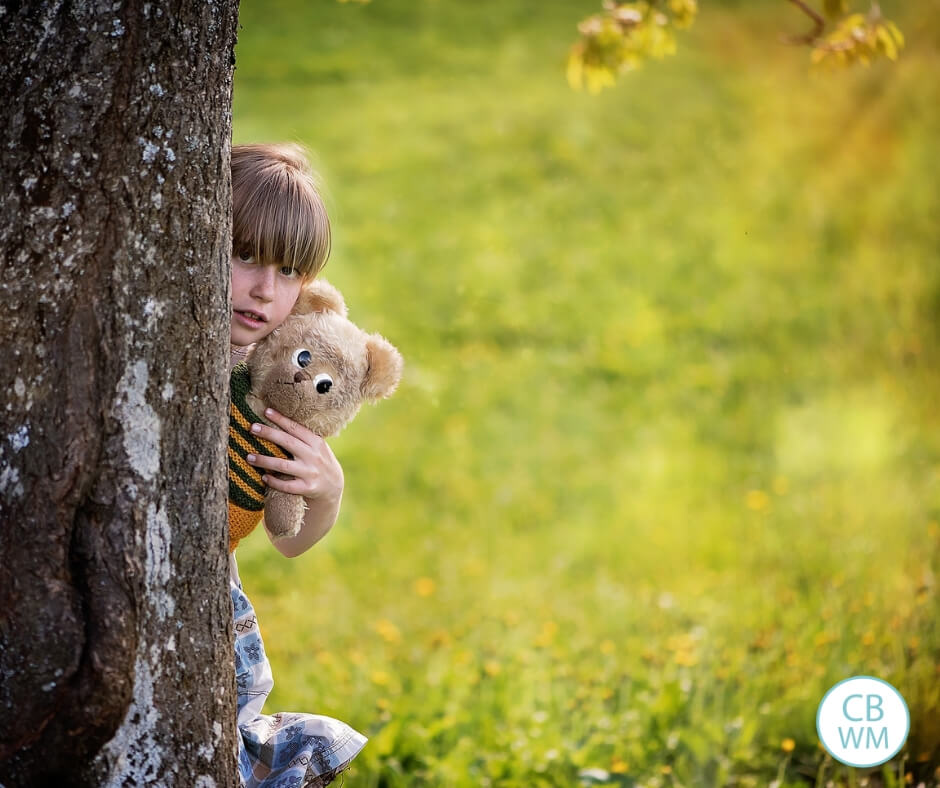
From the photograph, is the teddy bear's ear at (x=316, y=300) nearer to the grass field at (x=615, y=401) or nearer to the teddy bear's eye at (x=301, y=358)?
the teddy bear's eye at (x=301, y=358)

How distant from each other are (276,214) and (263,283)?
0.14 meters

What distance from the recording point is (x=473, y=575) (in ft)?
17.6

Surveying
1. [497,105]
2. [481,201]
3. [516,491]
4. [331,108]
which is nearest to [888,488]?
[516,491]

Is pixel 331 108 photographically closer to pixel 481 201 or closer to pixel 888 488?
pixel 481 201

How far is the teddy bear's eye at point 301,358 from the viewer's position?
204 cm

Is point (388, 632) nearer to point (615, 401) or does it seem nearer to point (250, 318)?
point (250, 318)

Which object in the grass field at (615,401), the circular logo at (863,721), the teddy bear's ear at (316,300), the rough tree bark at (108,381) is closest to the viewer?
the rough tree bark at (108,381)

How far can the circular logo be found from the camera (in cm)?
318

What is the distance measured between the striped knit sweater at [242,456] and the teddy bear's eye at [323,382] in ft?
0.49

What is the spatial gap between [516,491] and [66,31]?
16.1 ft

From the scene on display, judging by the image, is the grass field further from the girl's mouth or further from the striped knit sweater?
the girl's mouth

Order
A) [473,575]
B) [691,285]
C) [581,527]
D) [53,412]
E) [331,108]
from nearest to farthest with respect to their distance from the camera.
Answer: [53,412] → [473,575] → [581,527] → [691,285] → [331,108]

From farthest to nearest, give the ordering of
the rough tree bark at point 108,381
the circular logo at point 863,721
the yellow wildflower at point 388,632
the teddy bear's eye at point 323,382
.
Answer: the yellow wildflower at point 388,632 < the circular logo at point 863,721 < the teddy bear's eye at point 323,382 < the rough tree bark at point 108,381

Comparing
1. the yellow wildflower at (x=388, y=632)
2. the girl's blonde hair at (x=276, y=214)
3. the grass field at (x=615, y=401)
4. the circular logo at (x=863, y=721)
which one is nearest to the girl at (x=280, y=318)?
the girl's blonde hair at (x=276, y=214)
